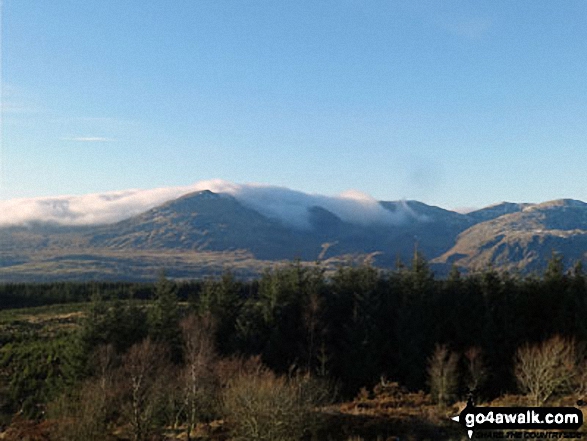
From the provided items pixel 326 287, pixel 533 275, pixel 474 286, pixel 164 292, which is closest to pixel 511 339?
pixel 474 286

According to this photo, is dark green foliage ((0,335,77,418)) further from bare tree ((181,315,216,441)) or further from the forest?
bare tree ((181,315,216,441))

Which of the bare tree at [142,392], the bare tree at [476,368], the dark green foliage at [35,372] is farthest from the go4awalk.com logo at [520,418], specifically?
the dark green foliage at [35,372]

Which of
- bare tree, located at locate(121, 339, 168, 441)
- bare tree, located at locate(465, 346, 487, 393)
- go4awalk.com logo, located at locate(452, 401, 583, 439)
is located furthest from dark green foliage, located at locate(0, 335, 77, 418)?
bare tree, located at locate(465, 346, 487, 393)

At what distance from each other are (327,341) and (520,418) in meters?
54.5

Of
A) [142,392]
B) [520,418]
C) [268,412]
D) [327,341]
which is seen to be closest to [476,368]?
[327,341]

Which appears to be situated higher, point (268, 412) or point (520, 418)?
point (520, 418)

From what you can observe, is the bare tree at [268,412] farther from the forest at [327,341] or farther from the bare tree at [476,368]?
the bare tree at [476,368]

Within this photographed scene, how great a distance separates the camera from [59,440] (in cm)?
3158

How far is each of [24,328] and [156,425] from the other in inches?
2429

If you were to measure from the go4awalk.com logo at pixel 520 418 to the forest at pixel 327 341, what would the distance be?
16.0 metres

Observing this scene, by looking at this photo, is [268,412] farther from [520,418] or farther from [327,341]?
[327,341]

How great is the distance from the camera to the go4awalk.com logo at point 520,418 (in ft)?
77.5

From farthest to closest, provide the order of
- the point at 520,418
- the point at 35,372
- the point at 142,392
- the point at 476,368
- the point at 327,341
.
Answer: the point at 327,341 → the point at 35,372 → the point at 476,368 → the point at 142,392 → the point at 520,418

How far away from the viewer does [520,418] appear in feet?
77.6
